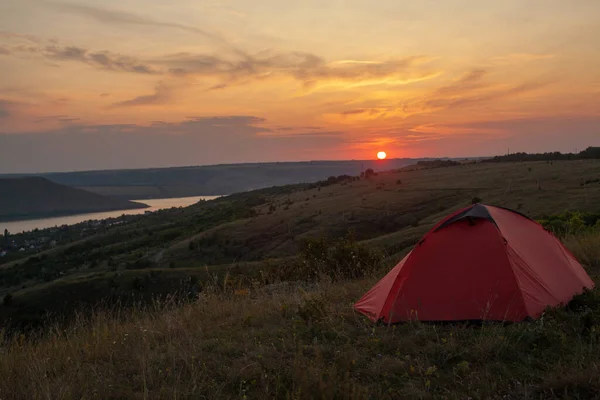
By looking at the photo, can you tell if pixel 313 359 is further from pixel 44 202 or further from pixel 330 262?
pixel 44 202

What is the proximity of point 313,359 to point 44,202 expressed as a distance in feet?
715

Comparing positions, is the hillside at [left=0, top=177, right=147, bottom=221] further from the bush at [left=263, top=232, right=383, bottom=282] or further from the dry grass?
the dry grass

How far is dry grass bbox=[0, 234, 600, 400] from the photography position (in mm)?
4156

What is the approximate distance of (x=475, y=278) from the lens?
632 cm

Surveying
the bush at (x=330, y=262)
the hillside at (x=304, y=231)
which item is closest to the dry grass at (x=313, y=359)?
the bush at (x=330, y=262)

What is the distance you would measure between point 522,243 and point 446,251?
4.33ft

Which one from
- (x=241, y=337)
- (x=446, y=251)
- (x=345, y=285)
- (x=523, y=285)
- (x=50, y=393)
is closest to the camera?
(x=50, y=393)

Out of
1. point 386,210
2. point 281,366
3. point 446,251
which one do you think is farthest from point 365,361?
point 386,210

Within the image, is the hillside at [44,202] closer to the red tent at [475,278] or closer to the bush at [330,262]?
the bush at [330,262]

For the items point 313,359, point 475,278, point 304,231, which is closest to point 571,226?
point 475,278

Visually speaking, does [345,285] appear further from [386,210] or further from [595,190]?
[386,210]

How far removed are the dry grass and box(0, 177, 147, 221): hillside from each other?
192 metres

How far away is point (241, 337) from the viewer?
18.9ft

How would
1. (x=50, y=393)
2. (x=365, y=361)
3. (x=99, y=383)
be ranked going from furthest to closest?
(x=365, y=361) → (x=99, y=383) → (x=50, y=393)
